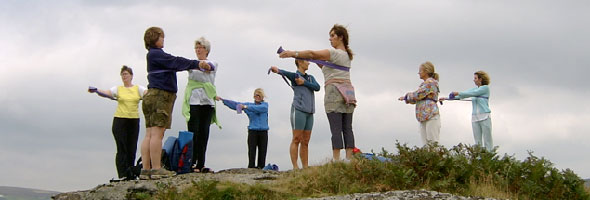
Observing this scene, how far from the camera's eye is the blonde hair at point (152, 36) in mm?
10844

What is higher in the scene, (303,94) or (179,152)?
(303,94)

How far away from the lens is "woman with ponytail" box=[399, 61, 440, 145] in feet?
40.9

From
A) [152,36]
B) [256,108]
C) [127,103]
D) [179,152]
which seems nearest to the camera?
[152,36]

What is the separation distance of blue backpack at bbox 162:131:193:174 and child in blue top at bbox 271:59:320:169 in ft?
5.71

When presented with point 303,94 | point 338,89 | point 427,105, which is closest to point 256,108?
point 303,94

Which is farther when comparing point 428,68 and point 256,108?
point 256,108

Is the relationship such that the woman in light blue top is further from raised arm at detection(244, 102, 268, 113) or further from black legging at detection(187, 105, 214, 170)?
black legging at detection(187, 105, 214, 170)

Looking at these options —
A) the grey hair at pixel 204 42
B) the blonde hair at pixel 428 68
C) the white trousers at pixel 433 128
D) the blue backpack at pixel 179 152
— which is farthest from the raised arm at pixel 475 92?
the blue backpack at pixel 179 152

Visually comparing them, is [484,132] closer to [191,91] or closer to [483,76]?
[483,76]

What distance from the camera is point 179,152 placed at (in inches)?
457

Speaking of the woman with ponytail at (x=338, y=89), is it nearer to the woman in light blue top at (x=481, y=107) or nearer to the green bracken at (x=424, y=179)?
the green bracken at (x=424, y=179)

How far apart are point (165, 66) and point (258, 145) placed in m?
4.21

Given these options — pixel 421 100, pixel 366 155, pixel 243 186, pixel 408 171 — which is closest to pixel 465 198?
pixel 408 171

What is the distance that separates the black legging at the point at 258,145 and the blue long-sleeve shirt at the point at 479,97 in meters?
4.23
